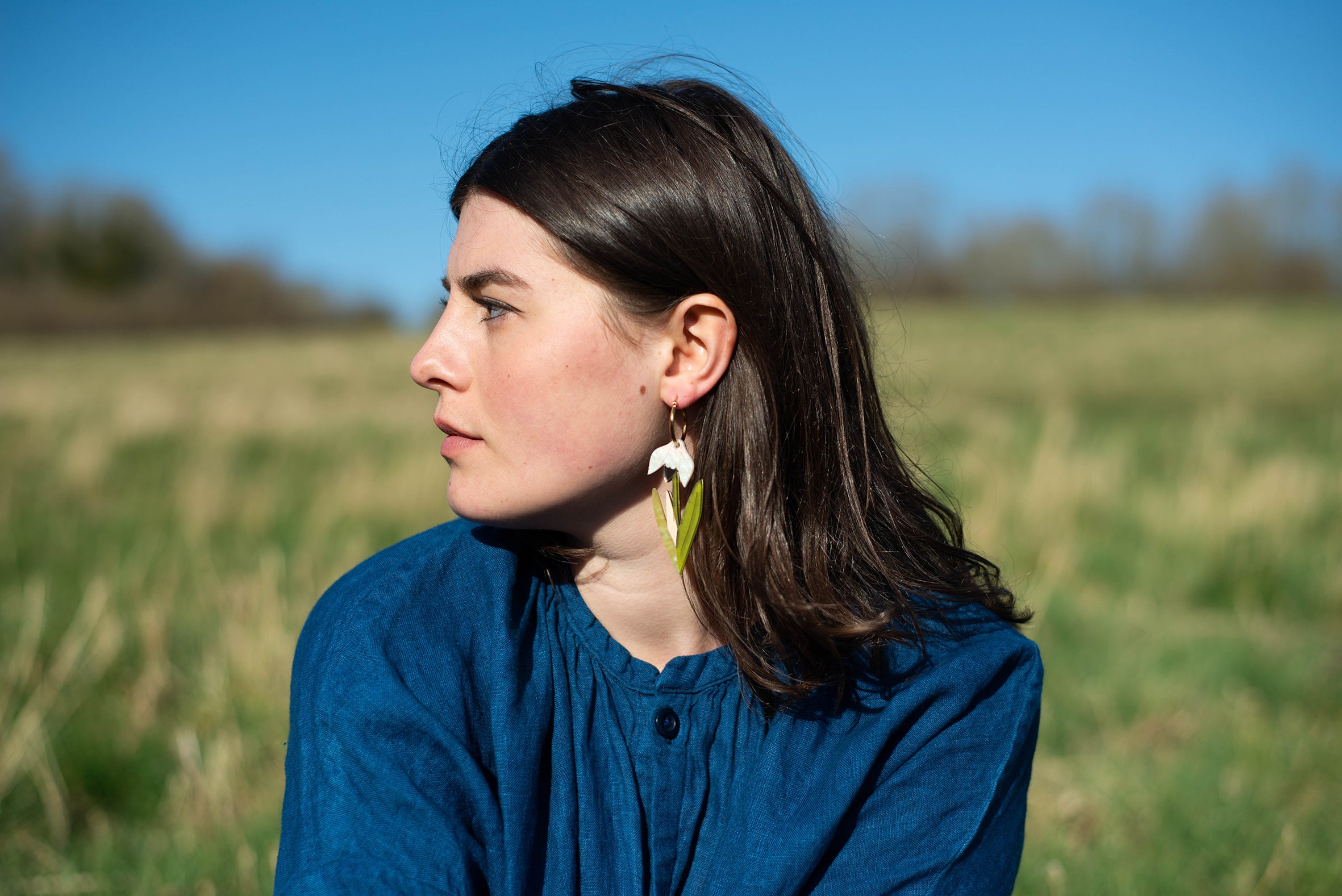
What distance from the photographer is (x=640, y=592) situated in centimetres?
175

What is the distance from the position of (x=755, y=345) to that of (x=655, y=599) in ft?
1.64

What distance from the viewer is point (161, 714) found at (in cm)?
369

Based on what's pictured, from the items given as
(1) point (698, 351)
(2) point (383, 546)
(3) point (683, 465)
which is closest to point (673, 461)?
(3) point (683, 465)

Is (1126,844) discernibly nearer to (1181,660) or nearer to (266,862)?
(1181,660)

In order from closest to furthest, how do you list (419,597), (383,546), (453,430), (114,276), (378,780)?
(378,780) < (419,597) < (453,430) < (383,546) < (114,276)

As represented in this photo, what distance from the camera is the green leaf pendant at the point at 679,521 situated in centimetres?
167

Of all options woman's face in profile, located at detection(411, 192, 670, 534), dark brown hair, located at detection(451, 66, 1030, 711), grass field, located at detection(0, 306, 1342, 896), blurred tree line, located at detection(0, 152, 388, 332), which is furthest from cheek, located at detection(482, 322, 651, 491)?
blurred tree line, located at detection(0, 152, 388, 332)

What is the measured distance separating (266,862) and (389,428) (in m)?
9.50

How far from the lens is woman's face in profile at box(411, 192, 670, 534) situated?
157 centimetres

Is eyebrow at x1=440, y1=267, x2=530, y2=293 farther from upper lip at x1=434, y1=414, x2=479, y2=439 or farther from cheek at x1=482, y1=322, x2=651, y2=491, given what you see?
upper lip at x1=434, y1=414, x2=479, y2=439

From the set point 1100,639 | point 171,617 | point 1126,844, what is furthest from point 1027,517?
point 171,617

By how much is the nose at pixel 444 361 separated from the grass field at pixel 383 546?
1287 millimetres

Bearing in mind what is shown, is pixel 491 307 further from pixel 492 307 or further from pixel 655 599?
pixel 655 599

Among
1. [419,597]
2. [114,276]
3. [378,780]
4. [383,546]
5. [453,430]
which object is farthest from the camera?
[114,276]
